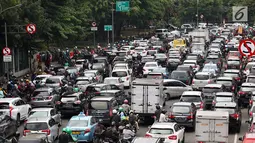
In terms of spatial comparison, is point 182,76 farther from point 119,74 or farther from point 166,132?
point 166,132

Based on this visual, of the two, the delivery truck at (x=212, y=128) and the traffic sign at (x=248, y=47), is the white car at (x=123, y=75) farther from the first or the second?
the delivery truck at (x=212, y=128)

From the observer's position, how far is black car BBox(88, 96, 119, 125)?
30.3m

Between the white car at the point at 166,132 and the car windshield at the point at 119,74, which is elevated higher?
the car windshield at the point at 119,74

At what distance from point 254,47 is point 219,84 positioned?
39.6 feet

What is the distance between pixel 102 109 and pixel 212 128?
24.0ft

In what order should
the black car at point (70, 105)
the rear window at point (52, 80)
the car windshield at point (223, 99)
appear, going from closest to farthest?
the car windshield at point (223, 99) < the black car at point (70, 105) < the rear window at point (52, 80)

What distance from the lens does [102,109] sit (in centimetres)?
3056

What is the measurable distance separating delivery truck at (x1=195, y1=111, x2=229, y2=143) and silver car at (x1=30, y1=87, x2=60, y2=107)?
40.9 ft

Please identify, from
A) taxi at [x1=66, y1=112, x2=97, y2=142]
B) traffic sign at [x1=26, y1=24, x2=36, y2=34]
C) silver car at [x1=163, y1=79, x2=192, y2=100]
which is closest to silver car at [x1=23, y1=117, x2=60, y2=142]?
taxi at [x1=66, y1=112, x2=97, y2=142]

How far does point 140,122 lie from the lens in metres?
32.2

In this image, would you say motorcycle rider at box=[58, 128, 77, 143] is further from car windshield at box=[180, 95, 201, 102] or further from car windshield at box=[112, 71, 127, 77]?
car windshield at box=[112, 71, 127, 77]

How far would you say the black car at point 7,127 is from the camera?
27413 mm

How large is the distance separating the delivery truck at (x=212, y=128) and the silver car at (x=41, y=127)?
6510mm

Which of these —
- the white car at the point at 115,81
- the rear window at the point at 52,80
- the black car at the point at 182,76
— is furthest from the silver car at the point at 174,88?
the rear window at the point at 52,80
